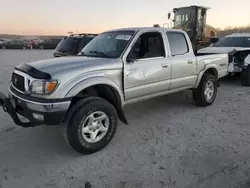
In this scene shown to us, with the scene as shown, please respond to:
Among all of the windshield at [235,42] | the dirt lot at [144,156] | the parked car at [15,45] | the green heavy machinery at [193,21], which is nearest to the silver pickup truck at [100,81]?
the dirt lot at [144,156]

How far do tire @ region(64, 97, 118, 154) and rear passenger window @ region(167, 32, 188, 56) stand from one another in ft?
6.55

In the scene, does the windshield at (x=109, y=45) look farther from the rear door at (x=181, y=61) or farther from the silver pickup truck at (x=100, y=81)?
the rear door at (x=181, y=61)

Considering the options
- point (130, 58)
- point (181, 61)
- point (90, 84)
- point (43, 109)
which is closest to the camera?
point (43, 109)

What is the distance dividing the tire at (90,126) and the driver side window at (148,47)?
1128mm

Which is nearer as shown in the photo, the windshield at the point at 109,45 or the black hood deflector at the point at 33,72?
the black hood deflector at the point at 33,72

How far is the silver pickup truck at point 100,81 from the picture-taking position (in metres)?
3.50

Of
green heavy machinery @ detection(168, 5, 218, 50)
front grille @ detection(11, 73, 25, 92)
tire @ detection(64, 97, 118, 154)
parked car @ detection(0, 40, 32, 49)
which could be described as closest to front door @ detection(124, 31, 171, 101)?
tire @ detection(64, 97, 118, 154)

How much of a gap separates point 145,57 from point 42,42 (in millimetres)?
36861

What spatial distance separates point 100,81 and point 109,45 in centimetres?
112

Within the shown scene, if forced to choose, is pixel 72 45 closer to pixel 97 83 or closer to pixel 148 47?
pixel 148 47

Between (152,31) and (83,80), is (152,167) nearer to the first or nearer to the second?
(83,80)

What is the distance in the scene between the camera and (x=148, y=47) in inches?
187

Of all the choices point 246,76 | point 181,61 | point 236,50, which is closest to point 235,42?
point 236,50

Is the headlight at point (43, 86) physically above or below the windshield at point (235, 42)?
below
